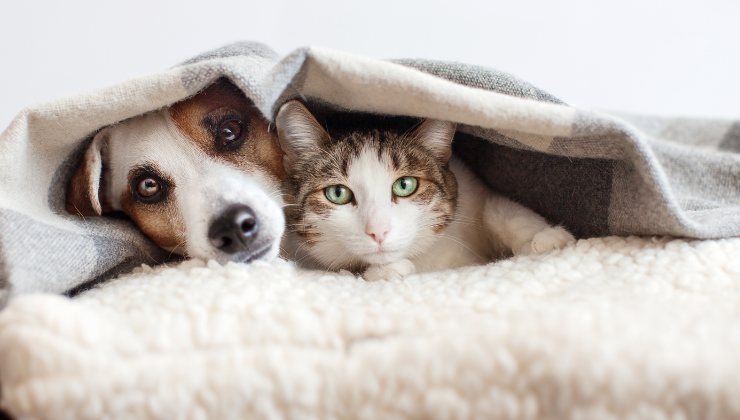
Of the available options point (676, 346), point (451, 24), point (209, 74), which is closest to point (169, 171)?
point (209, 74)

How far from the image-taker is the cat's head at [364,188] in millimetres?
1138

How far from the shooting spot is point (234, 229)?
3.34ft

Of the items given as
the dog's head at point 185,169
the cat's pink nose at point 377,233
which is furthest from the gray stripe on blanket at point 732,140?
the dog's head at point 185,169

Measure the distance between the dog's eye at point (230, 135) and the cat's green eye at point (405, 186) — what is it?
342mm

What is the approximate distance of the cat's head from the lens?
3.73 feet

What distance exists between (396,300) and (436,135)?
52cm

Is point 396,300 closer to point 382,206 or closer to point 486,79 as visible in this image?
point 382,206

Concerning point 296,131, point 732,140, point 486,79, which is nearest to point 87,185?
point 296,131

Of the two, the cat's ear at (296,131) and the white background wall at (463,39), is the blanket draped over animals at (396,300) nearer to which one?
the cat's ear at (296,131)

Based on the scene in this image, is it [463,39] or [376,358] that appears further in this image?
[463,39]

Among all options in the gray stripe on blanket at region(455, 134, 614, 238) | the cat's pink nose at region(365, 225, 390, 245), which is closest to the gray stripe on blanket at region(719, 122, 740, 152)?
the gray stripe on blanket at region(455, 134, 614, 238)

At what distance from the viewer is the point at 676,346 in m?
0.60

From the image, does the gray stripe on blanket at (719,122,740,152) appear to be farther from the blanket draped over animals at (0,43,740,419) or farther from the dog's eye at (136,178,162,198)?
the dog's eye at (136,178,162,198)

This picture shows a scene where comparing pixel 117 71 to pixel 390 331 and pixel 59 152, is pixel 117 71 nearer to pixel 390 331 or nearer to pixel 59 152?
pixel 59 152
